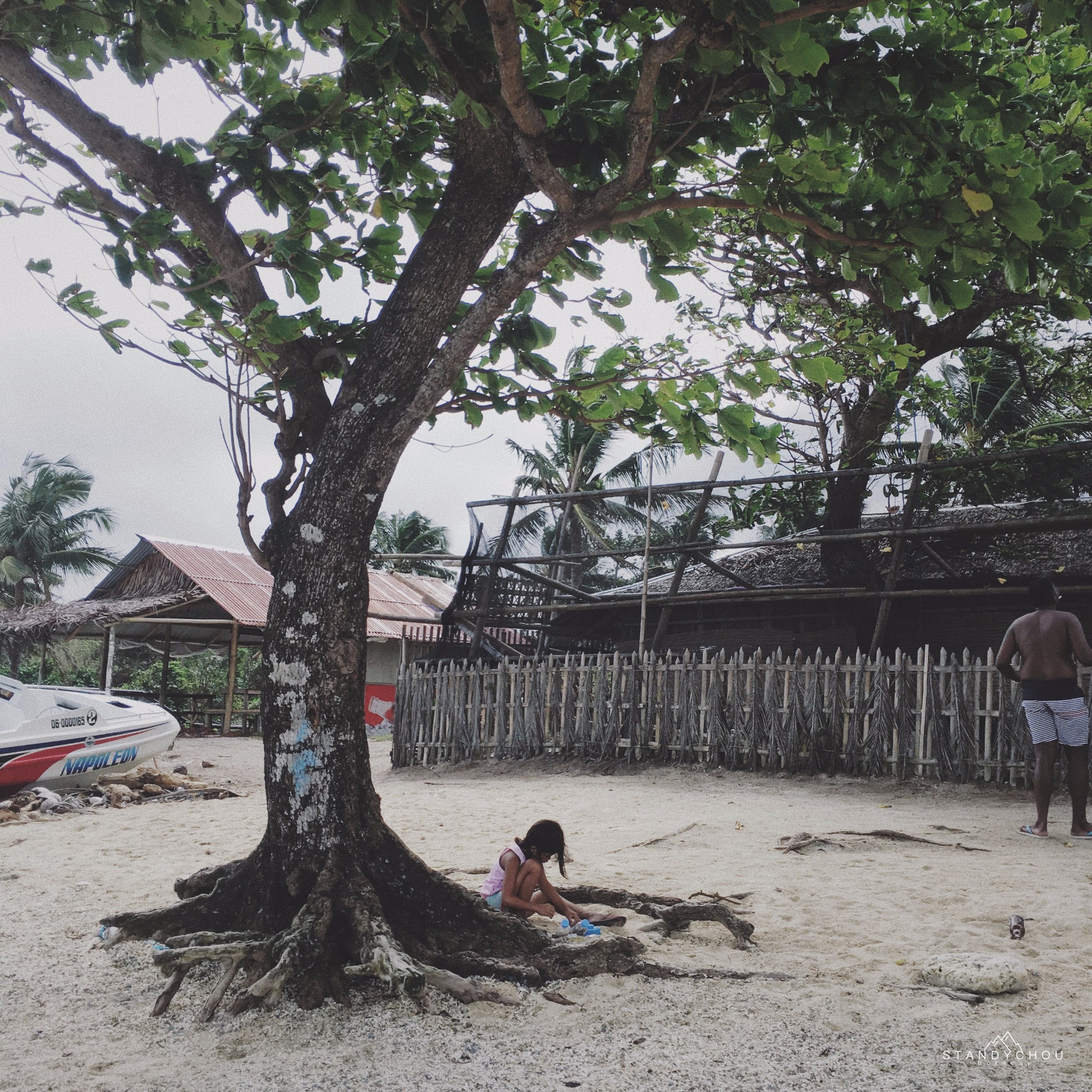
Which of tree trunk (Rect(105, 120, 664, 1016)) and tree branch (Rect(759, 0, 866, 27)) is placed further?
tree trunk (Rect(105, 120, 664, 1016))

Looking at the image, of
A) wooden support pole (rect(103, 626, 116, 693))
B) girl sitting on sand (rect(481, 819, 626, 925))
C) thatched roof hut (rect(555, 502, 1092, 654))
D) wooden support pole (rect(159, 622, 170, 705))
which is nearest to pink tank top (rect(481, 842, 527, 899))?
girl sitting on sand (rect(481, 819, 626, 925))

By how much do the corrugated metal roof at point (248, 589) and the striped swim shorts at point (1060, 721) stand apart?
11.4 meters

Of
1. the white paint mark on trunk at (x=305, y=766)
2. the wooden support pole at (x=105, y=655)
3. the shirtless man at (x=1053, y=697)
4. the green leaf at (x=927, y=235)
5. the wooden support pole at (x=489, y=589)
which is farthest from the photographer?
the wooden support pole at (x=105, y=655)

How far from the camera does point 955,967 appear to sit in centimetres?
334

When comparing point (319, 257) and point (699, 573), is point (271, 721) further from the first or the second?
point (699, 573)

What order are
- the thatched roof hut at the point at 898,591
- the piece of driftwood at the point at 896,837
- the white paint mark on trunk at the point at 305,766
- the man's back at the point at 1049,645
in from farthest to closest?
the thatched roof hut at the point at 898,591 < the man's back at the point at 1049,645 < the piece of driftwood at the point at 896,837 < the white paint mark on trunk at the point at 305,766

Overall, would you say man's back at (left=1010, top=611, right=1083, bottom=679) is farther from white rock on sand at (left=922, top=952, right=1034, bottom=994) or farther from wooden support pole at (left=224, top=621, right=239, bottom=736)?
wooden support pole at (left=224, top=621, right=239, bottom=736)

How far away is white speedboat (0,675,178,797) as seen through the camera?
8781 mm

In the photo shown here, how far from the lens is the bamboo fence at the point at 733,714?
862 centimetres

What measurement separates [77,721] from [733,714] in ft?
22.1

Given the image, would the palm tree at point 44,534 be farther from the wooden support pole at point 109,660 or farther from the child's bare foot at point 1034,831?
the child's bare foot at point 1034,831

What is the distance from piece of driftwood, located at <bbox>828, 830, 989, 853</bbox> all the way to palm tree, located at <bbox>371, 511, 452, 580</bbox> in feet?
86.2

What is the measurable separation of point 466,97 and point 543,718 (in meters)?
8.70

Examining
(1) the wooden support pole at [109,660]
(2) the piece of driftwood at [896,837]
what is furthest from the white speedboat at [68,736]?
(1) the wooden support pole at [109,660]
